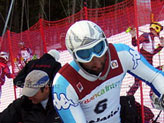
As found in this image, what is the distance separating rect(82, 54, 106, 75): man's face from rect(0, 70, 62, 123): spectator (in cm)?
101

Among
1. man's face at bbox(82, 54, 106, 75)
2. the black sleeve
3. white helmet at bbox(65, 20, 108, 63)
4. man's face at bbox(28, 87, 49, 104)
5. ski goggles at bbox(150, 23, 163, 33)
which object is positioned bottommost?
the black sleeve

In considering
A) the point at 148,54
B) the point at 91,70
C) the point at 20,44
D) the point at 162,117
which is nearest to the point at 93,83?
the point at 91,70

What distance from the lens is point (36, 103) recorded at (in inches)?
105

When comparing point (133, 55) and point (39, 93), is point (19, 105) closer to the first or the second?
point (39, 93)

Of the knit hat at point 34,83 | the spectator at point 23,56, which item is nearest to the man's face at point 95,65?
the knit hat at point 34,83

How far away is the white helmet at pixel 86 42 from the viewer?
1.63 metres

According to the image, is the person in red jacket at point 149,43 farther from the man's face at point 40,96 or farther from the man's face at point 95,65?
the man's face at point 95,65

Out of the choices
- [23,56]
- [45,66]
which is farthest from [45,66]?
[23,56]

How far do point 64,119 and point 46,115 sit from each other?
100 centimetres

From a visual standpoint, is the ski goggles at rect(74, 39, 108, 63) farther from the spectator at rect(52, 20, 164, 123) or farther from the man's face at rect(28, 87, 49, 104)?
the man's face at rect(28, 87, 49, 104)

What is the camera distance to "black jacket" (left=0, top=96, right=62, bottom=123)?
2.64 metres

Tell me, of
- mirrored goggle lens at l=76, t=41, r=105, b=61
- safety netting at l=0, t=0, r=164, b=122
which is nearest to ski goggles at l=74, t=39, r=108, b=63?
mirrored goggle lens at l=76, t=41, r=105, b=61

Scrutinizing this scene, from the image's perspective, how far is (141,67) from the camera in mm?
1848

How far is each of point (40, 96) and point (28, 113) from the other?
0.27 metres
